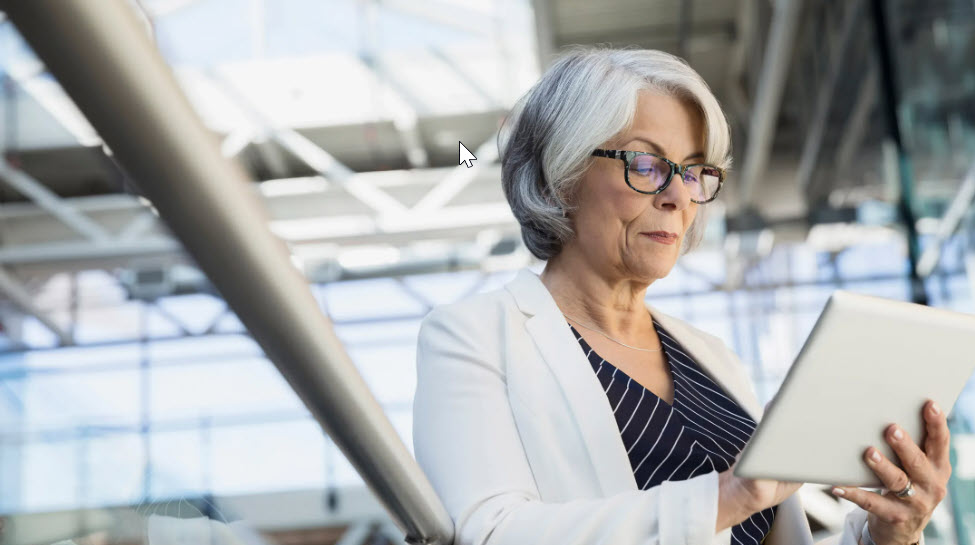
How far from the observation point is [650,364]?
1661mm

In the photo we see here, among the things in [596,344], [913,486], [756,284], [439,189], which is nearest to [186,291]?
[913,486]

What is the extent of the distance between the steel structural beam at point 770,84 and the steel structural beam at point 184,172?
7.63 meters

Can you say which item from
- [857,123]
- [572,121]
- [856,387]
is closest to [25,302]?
[856,387]

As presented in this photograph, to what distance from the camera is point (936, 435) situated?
119cm

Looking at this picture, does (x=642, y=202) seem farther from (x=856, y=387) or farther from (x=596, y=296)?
(x=856, y=387)

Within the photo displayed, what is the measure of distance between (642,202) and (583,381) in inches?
12.4

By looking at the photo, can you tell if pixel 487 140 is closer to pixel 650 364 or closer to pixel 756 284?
pixel 756 284

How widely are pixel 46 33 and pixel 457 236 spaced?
12.5m

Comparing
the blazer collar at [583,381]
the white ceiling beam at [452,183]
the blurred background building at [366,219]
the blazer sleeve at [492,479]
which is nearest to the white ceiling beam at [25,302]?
the blurred background building at [366,219]

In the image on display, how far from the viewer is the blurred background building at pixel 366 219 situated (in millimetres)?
620

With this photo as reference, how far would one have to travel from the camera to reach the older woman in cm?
117

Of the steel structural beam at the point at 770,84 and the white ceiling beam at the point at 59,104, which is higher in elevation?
the steel structural beam at the point at 770,84

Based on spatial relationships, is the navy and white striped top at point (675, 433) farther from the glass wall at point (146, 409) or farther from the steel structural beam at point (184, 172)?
the steel structural beam at point (184, 172)

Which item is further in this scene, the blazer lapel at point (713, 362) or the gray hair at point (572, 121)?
the blazer lapel at point (713, 362)
